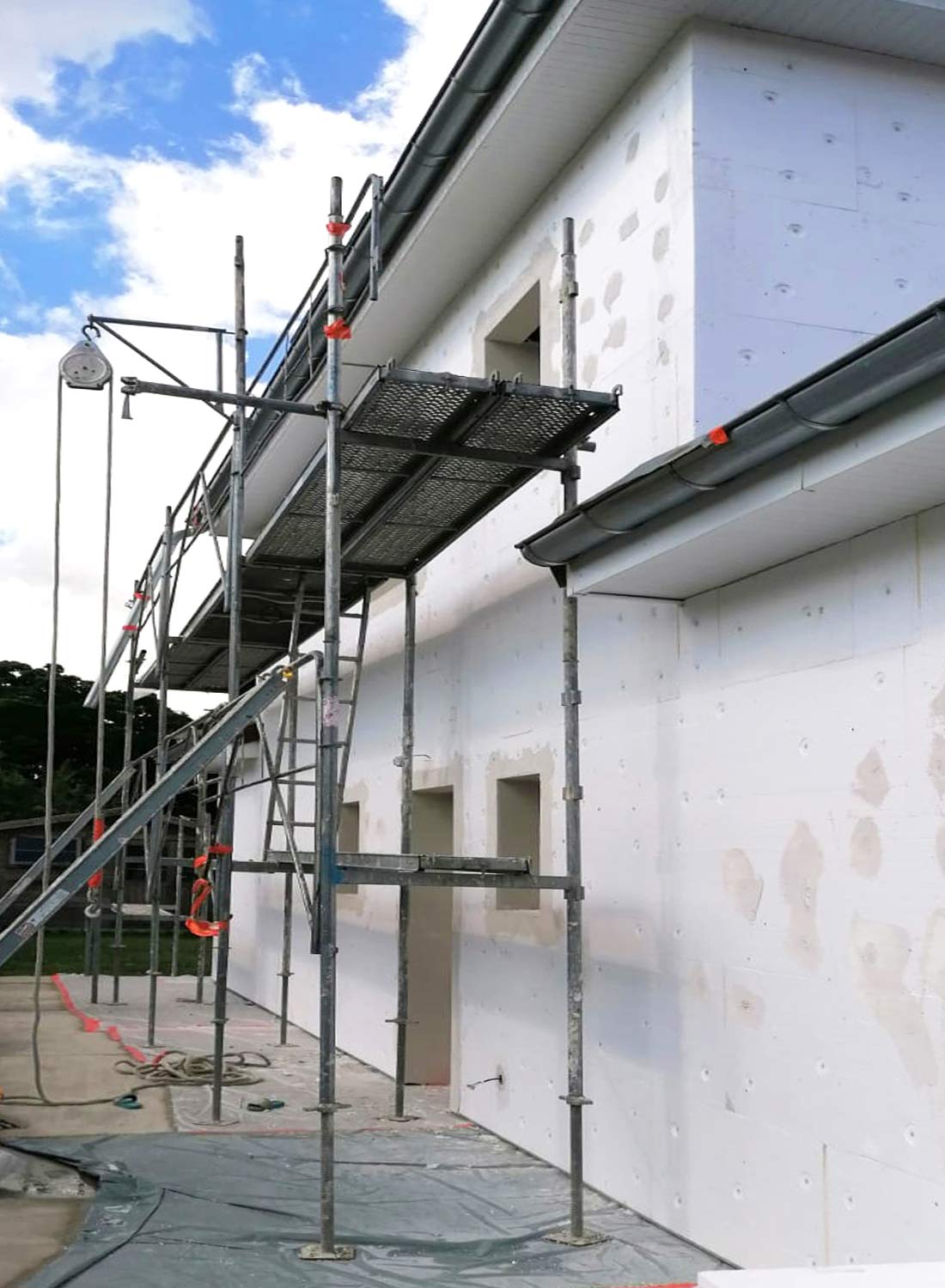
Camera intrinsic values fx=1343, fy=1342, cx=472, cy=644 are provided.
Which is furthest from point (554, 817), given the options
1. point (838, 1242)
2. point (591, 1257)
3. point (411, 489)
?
point (838, 1242)

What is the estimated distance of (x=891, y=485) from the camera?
4.63 meters

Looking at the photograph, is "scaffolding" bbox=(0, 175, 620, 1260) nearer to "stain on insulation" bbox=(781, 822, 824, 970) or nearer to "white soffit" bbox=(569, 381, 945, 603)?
"white soffit" bbox=(569, 381, 945, 603)

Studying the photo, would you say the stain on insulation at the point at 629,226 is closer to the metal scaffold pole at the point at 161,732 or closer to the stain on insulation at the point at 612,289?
the stain on insulation at the point at 612,289

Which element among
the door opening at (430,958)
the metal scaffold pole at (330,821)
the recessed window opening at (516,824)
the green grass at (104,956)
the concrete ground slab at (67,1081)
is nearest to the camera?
the metal scaffold pole at (330,821)

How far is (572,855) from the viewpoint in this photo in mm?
6473

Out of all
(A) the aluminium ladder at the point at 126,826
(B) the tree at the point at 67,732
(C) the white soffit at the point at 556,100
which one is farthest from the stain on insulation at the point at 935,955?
(B) the tree at the point at 67,732

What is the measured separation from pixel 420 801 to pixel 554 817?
2918 millimetres

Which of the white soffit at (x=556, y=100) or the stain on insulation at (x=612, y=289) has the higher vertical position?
the white soffit at (x=556, y=100)

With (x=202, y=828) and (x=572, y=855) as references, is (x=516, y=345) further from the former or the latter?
(x=202, y=828)

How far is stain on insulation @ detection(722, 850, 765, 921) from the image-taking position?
5750mm

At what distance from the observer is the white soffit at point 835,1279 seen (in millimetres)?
2455

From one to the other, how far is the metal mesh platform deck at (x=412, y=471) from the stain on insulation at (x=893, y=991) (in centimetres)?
275

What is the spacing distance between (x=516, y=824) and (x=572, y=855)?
7.85 feet

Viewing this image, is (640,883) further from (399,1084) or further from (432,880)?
(399,1084)
